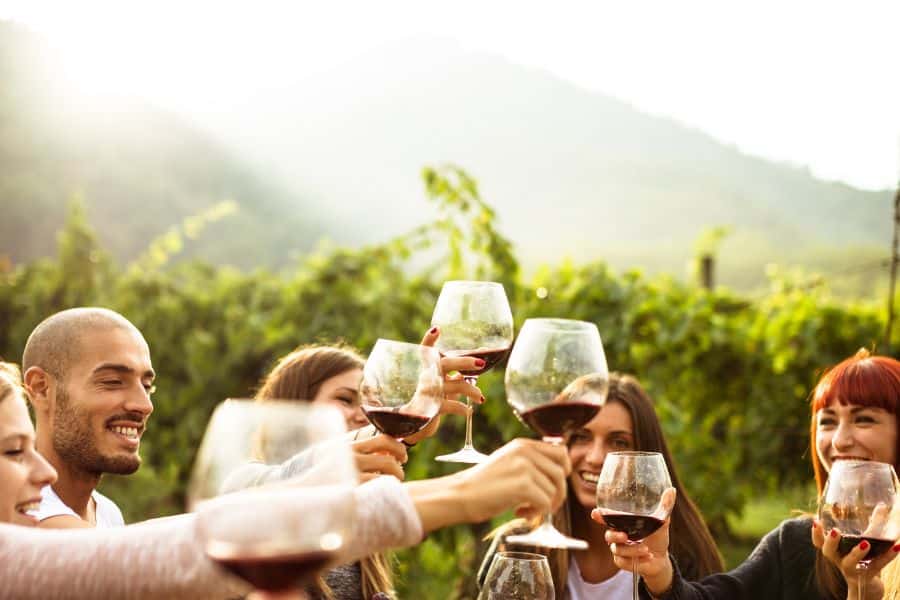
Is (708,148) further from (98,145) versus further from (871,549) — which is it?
(871,549)

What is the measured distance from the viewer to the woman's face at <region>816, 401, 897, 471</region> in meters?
3.01

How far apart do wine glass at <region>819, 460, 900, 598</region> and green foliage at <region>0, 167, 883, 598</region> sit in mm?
2631

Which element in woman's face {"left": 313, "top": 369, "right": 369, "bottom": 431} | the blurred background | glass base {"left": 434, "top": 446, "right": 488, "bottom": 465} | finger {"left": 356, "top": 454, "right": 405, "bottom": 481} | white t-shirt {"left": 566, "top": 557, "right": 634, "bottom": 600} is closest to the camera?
finger {"left": 356, "top": 454, "right": 405, "bottom": 481}

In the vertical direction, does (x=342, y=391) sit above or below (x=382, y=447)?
below

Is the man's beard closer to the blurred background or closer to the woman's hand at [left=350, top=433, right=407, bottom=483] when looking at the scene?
the woman's hand at [left=350, top=433, right=407, bottom=483]

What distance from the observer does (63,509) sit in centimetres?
260

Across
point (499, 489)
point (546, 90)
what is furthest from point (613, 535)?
point (546, 90)

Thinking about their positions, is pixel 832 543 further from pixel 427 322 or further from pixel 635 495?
pixel 427 322

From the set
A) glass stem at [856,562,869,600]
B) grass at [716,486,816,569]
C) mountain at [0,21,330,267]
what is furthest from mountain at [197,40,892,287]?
glass stem at [856,562,869,600]

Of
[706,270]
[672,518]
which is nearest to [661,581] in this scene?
[672,518]

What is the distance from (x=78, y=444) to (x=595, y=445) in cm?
171

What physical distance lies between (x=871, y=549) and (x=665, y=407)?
270 centimetres

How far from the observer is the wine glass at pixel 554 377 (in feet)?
5.30

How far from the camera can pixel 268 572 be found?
3.86 ft
